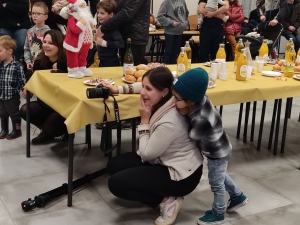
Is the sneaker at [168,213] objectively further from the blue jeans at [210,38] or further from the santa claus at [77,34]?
the blue jeans at [210,38]

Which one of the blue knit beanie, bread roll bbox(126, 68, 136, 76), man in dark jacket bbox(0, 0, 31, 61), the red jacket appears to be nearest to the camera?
the blue knit beanie

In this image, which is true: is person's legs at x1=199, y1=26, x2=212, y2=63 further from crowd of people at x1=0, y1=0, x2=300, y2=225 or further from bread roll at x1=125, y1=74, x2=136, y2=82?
bread roll at x1=125, y1=74, x2=136, y2=82

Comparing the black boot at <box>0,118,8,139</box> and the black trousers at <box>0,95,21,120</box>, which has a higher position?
the black trousers at <box>0,95,21,120</box>

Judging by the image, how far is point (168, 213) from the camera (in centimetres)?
236

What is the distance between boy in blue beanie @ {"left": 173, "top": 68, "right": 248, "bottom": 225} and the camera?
2064 mm

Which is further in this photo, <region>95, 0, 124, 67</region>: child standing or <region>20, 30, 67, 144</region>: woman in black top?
<region>95, 0, 124, 67</region>: child standing

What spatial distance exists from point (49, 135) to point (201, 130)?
165 cm

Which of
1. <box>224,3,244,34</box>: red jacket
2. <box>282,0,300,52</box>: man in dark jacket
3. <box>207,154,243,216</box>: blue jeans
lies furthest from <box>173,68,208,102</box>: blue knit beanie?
<box>282,0,300,52</box>: man in dark jacket

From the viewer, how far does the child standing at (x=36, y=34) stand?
4324 mm

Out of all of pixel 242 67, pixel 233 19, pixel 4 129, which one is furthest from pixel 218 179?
pixel 233 19

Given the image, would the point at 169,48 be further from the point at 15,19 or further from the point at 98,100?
the point at 98,100

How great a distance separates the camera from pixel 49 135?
3.41 metres

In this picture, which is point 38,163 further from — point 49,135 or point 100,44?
point 100,44

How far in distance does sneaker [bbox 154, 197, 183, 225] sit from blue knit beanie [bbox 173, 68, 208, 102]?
24.9 inches
